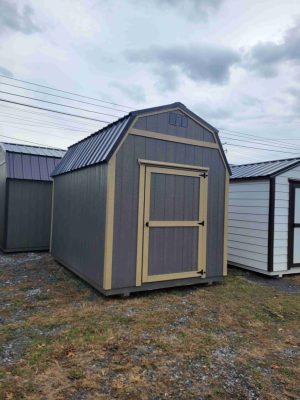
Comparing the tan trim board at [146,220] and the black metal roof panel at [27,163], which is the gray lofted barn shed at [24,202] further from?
the tan trim board at [146,220]

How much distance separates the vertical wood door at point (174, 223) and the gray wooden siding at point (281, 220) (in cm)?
200

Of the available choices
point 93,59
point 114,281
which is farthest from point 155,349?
point 93,59

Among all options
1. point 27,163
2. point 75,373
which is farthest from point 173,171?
point 27,163

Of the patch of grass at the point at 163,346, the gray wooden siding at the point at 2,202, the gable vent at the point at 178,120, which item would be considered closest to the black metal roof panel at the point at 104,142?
the gable vent at the point at 178,120

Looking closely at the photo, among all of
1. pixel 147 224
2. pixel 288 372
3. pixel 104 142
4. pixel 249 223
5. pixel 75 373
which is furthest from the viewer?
pixel 249 223

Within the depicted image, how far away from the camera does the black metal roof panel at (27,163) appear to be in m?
8.56

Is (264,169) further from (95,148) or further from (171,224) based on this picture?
(95,148)

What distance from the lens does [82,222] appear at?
5.48m

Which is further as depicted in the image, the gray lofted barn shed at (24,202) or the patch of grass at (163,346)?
the gray lofted barn shed at (24,202)

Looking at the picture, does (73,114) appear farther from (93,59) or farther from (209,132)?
(209,132)

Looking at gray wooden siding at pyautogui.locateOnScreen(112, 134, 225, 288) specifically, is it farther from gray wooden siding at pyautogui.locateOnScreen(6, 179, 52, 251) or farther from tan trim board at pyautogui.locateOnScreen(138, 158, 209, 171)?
gray wooden siding at pyautogui.locateOnScreen(6, 179, 52, 251)

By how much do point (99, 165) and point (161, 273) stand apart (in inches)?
78.1

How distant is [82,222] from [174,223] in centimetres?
166

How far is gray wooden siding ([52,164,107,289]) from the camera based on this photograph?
469 centimetres
